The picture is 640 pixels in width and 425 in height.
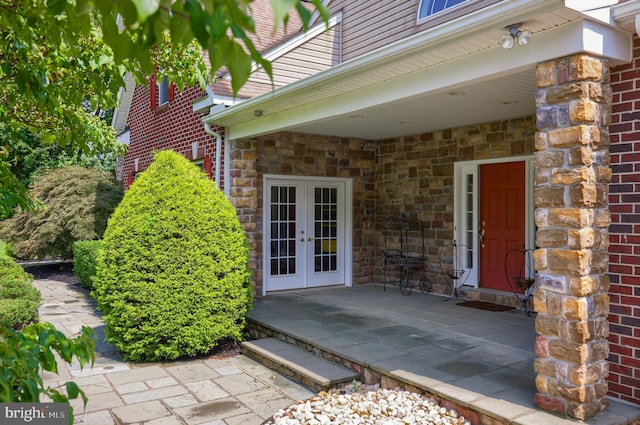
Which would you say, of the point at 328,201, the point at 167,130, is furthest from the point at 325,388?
the point at 167,130

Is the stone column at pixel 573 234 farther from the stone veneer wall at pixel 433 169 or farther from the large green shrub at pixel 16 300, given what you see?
the large green shrub at pixel 16 300

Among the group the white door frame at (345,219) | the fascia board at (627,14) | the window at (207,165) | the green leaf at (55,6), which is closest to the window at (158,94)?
the window at (207,165)

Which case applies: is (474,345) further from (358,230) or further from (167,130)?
(167,130)

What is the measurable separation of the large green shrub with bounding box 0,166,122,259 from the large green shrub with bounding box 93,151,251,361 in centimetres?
673

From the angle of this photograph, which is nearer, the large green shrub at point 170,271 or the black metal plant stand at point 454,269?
the large green shrub at point 170,271

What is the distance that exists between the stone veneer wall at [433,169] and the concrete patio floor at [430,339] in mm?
1041

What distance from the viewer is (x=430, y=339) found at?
5.52 metres

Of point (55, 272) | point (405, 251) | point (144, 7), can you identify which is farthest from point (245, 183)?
point (55, 272)

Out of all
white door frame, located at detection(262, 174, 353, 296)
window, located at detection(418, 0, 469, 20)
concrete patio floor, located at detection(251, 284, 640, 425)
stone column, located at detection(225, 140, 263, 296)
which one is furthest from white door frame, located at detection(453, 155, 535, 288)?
stone column, located at detection(225, 140, 263, 296)

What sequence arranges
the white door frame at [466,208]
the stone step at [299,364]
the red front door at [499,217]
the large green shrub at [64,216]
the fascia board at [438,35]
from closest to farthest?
the fascia board at [438,35] < the stone step at [299,364] < the red front door at [499,217] < the white door frame at [466,208] < the large green shrub at [64,216]

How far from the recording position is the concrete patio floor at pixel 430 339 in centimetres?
386

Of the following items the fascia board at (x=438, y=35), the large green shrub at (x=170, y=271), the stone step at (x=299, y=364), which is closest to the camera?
the fascia board at (x=438, y=35)

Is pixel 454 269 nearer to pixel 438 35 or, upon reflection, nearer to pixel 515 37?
pixel 438 35

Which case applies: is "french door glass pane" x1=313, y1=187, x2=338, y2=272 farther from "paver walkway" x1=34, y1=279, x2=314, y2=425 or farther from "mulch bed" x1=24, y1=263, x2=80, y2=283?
"mulch bed" x1=24, y1=263, x2=80, y2=283
